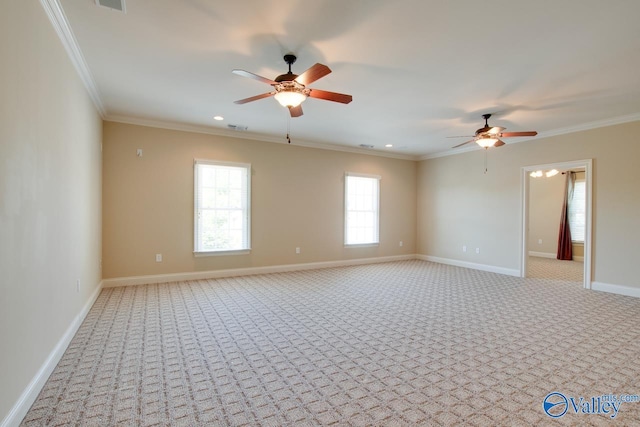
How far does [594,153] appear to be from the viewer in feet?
17.3

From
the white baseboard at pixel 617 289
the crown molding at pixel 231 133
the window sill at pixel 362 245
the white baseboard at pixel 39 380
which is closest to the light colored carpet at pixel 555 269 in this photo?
the white baseboard at pixel 617 289

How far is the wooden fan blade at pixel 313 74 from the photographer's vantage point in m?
2.53

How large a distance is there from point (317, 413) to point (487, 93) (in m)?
4.08

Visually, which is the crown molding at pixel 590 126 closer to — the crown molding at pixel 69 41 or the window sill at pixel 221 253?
the window sill at pixel 221 253

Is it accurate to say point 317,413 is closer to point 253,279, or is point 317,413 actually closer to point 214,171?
point 253,279

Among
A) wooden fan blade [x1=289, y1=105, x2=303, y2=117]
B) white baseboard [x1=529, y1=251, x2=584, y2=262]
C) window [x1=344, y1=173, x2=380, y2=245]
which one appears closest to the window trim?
window [x1=344, y1=173, x2=380, y2=245]

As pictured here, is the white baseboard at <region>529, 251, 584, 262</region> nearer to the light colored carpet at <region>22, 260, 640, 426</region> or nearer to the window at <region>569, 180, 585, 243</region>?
the window at <region>569, 180, 585, 243</region>

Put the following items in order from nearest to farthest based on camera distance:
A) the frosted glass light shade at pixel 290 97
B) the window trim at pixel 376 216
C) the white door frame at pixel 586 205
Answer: the frosted glass light shade at pixel 290 97
the white door frame at pixel 586 205
the window trim at pixel 376 216

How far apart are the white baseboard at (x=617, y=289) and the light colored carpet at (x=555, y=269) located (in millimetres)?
554

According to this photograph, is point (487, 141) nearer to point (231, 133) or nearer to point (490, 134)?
point (490, 134)

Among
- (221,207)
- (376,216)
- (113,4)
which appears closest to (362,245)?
(376,216)

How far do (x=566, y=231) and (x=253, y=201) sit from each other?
826 cm

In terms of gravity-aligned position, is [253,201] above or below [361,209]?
above

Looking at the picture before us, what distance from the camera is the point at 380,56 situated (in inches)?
121
